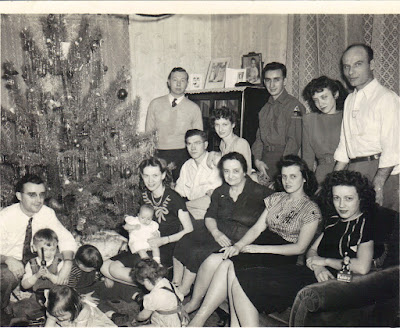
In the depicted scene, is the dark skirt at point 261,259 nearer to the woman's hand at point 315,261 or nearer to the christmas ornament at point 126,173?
the woman's hand at point 315,261

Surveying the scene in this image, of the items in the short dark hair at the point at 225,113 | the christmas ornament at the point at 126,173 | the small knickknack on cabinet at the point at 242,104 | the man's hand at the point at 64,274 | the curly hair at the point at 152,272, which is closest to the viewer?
the curly hair at the point at 152,272

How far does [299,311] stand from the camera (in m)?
1.59

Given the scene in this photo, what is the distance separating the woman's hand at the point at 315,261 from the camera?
1812 mm

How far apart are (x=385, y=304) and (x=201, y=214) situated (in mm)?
1176

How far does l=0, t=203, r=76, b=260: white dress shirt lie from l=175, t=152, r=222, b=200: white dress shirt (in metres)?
0.83

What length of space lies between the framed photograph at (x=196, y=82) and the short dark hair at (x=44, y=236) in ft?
7.07

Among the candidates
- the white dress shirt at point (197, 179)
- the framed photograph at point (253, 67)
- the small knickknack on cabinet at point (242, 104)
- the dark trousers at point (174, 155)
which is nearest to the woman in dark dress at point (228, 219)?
the white dress shirt at point (197, 179)

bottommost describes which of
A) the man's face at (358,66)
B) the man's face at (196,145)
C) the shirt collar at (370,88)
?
the man's face at (196,145)

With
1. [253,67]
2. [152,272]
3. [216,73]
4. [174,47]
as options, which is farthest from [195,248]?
[174,47]

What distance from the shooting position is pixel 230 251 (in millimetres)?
2021

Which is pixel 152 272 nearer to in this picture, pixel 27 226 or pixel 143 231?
pixel 143 231

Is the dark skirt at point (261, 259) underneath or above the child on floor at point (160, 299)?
above

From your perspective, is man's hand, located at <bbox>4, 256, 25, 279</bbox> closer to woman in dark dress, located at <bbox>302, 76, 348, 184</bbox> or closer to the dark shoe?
Result: the dark shoe

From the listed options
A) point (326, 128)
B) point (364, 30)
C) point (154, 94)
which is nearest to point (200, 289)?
point (326, 128)
